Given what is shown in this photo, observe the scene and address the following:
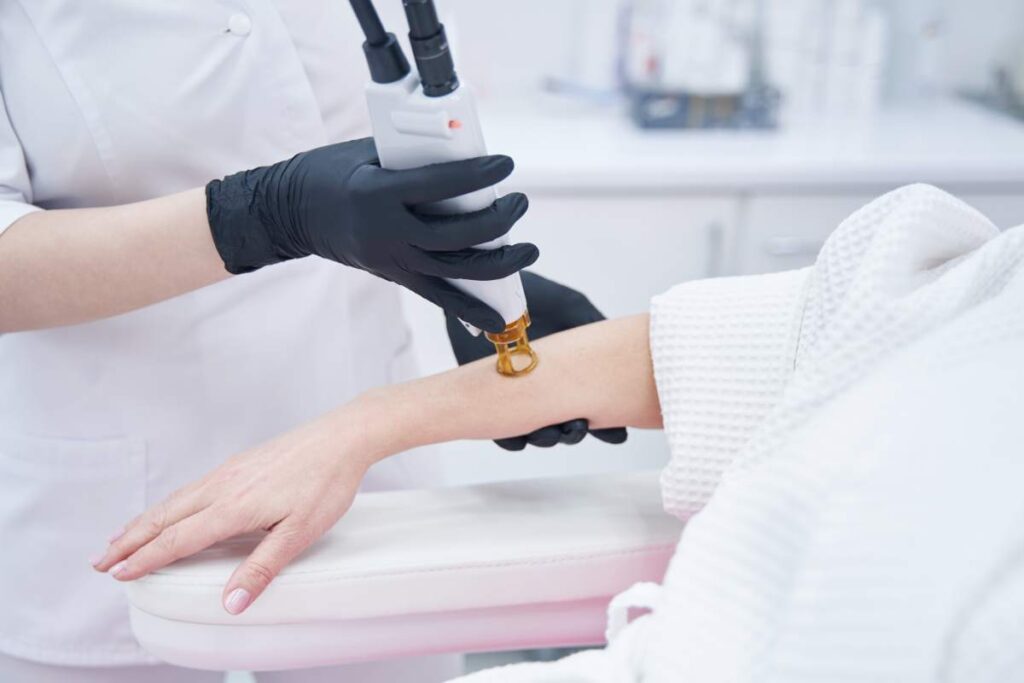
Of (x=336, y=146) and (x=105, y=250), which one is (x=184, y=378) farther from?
(x=336, y=146)

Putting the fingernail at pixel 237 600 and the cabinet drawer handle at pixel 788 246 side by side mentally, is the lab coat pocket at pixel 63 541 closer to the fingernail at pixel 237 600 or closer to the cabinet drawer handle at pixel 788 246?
the fingernail at pixel 237 600

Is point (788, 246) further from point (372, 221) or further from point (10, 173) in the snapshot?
point (10, 173)

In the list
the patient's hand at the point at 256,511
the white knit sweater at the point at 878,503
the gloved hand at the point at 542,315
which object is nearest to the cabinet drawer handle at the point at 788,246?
the gloved hand at the point at 542,315

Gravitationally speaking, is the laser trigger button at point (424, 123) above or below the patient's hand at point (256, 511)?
above

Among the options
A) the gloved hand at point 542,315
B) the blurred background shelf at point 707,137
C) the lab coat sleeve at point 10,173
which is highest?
the lab coat sleeve at point 10,173

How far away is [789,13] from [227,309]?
1473 mm

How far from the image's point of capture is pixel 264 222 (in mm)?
851

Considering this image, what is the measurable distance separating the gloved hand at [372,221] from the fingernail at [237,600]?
27 centimetres

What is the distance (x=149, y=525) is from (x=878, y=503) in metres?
0.57

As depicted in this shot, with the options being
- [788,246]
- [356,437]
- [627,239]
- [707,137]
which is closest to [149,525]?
[356,437]

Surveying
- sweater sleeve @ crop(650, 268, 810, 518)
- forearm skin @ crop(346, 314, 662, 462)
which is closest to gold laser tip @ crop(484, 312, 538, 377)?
forearm skin @ crop(346, 314, 662, 462)

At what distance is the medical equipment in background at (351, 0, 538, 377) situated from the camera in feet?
2.13

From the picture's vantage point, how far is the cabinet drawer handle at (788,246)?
1808mm

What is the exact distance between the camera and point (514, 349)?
3.01ft
